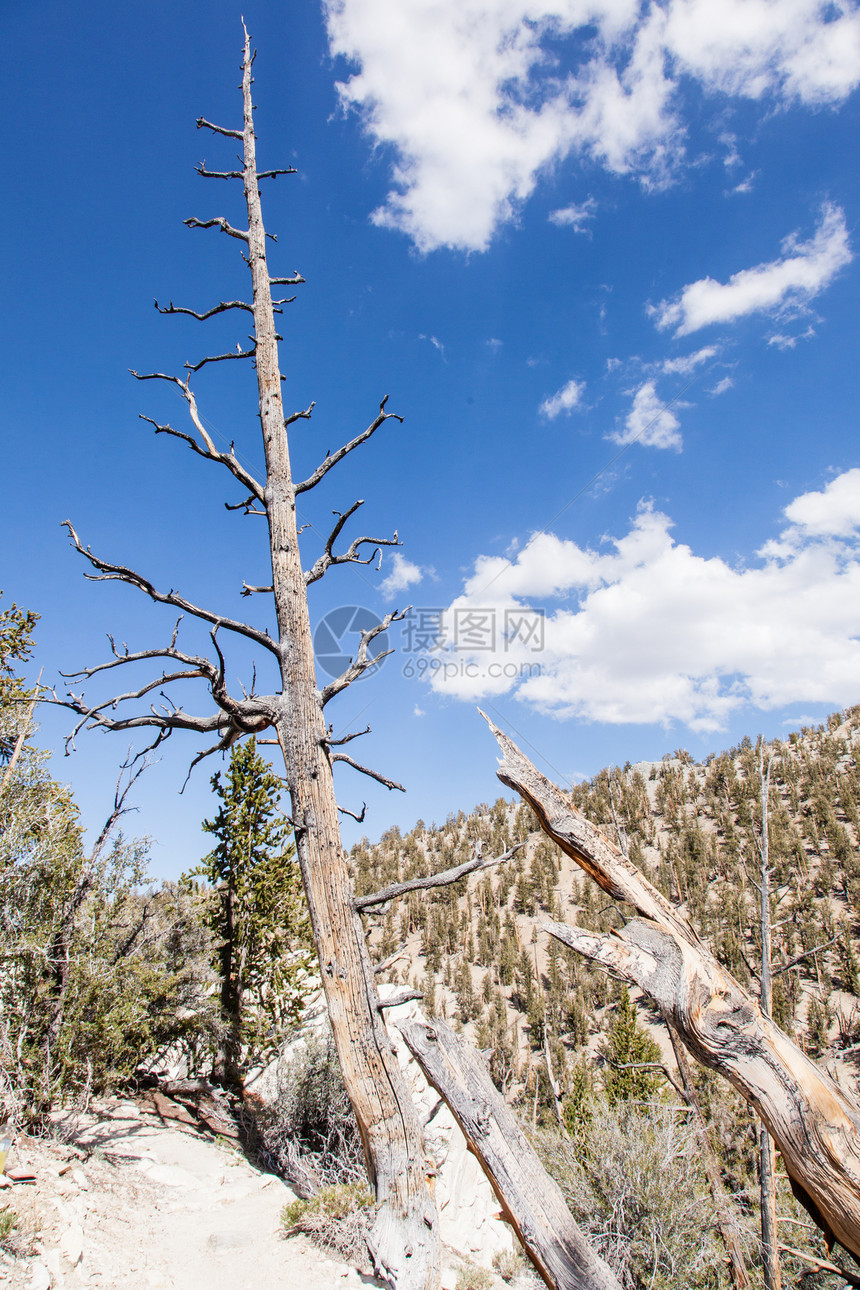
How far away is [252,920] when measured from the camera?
37.3ft

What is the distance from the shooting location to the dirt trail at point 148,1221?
5.00m

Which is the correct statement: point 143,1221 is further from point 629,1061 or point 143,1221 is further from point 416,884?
point 629,1061

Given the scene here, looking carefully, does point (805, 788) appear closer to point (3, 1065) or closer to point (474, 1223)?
point (474, 1223)

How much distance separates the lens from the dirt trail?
16.4ft

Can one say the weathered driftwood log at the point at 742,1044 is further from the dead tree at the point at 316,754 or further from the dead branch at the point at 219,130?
the dead branch at the point at 219,130

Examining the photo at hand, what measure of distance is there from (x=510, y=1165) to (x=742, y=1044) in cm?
155

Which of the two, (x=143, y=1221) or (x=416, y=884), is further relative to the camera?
(x=143, y=1221)

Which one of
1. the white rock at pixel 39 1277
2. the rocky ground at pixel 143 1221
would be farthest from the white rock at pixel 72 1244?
the white rock at pixel 39 1277

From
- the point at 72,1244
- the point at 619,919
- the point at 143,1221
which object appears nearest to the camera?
the point at 72,1244

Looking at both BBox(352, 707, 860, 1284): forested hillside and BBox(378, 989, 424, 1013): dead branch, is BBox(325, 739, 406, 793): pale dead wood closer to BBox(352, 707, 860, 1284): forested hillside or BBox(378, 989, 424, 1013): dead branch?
BBox(378, 989, 424, 1013): dead branch

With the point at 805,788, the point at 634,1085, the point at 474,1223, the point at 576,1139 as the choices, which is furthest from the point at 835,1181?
the point at 805,788

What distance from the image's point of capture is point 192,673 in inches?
181

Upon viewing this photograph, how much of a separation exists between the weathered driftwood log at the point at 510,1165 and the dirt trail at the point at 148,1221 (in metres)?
3.70

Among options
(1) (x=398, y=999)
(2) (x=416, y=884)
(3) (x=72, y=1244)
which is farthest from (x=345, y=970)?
(3) (x=72, y=1244)
